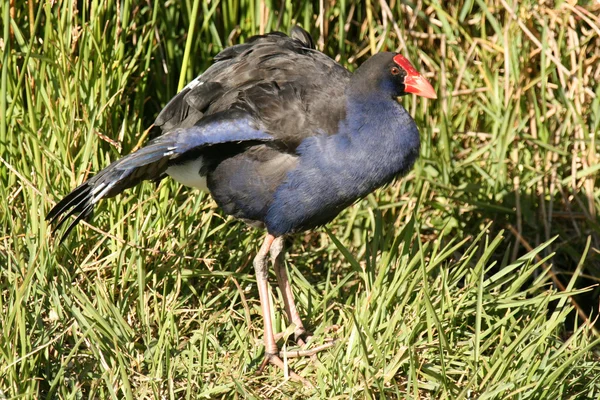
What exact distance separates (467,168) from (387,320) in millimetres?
1299

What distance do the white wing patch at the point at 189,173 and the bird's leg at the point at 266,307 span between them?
0.33 m

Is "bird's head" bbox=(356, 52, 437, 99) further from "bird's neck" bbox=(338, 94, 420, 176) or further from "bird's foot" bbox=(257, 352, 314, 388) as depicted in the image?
"bird's foot" bbox=(257, 352, 314, 388)

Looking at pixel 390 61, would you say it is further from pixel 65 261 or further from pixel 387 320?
pixel 65 261

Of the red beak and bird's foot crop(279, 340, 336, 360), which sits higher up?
the red beak

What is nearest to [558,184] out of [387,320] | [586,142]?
[586,142]

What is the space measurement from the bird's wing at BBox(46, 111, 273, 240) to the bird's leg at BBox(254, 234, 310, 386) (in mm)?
478

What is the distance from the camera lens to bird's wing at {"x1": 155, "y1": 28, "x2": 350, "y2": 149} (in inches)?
117

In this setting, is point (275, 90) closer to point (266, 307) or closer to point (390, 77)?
point (390, 77)

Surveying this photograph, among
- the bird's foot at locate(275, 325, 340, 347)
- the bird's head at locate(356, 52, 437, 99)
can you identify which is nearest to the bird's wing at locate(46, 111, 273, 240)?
the bird's head at locate(356, 52, 437, 99)

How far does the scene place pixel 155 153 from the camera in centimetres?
292

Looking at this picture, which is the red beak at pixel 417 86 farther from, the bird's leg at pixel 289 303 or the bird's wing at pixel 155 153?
the bird's leg at pixel 289 303

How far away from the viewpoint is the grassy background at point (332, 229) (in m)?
2.75

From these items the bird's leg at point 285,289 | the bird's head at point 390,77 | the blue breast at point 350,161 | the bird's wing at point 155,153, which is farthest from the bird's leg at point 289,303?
the bird's head at point 390,77

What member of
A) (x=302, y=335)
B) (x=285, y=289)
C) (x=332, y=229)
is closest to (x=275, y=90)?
(x=285, y=289)
